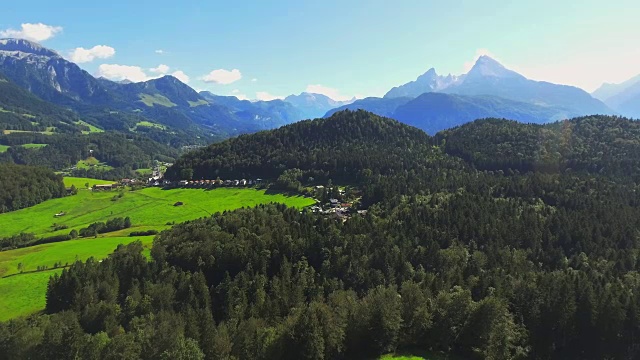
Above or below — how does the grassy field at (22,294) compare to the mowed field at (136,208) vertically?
below

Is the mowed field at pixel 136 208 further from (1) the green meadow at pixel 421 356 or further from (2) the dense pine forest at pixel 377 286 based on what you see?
(1) the green meadow at pixel 421 356

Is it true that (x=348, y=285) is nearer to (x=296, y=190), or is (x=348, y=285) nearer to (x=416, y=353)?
(x=416, y=353)

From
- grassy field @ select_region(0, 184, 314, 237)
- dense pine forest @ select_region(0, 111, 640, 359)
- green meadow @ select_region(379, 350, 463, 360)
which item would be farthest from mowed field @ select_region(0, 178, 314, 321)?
green meadow @ select_region(379, 350, 463, 360)

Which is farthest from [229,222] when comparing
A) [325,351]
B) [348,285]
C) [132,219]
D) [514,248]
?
[514,248]

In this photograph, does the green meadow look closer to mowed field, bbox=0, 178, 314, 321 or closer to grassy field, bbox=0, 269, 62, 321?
grassy field, bbox=0, 269, 62, 321

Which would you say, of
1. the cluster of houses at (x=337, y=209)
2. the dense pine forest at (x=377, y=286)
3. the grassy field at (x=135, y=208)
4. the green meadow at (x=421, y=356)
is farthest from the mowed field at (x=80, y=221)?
the green meadow at (x=421, y=356)

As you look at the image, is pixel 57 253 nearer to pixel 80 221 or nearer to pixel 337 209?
pixel 80 221
